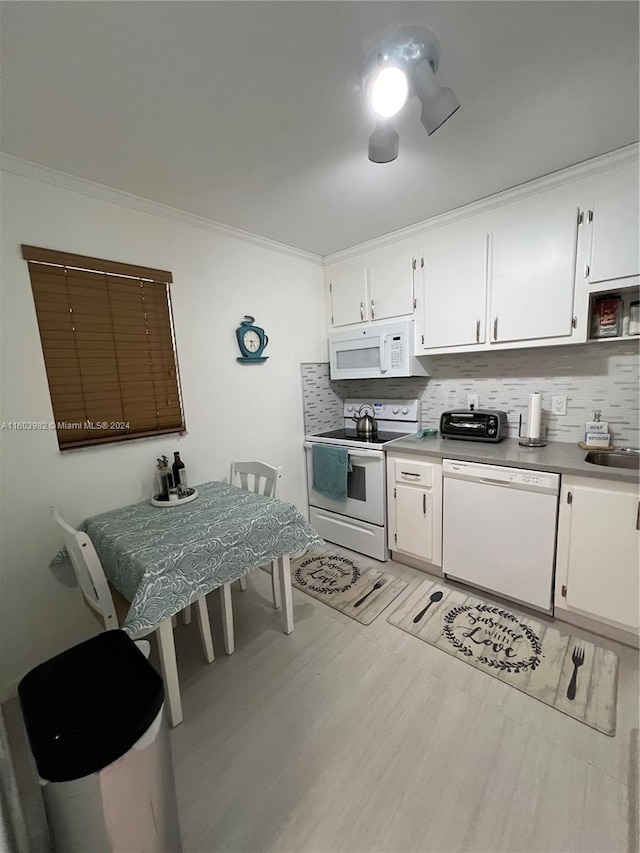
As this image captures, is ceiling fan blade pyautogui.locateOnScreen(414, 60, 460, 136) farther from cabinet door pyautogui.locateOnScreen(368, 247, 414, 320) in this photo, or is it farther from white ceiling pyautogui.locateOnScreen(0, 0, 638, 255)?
cabinet door pyautogui.locateOnScreen(368, 247, 414, 320)

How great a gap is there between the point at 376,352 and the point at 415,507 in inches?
45.8

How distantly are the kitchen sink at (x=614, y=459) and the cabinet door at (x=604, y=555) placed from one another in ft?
0.99

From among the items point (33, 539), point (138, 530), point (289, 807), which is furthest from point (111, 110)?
point (289, 807)

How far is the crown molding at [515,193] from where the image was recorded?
65.4 inches

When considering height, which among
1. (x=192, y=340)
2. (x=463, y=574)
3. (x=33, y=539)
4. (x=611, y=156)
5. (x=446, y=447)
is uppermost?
(x=611, y=156)

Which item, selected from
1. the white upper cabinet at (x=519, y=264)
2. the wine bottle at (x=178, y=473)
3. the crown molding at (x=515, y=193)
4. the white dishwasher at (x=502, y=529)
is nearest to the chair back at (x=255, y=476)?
the wine bottle at (x=178, y=473)

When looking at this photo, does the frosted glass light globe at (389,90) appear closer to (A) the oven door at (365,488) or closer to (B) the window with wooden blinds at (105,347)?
(B) the window with wooden blinds at (105,347)

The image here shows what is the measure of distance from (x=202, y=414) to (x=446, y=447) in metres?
1.58

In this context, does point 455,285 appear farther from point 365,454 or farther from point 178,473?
point 178,473

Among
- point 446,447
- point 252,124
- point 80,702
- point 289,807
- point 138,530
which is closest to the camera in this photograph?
point 80,702

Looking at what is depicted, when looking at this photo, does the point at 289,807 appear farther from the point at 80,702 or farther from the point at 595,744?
the point at 595,744

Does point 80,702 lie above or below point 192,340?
below

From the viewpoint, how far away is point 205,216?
2137mm

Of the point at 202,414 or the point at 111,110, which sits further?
the point at 202,414
